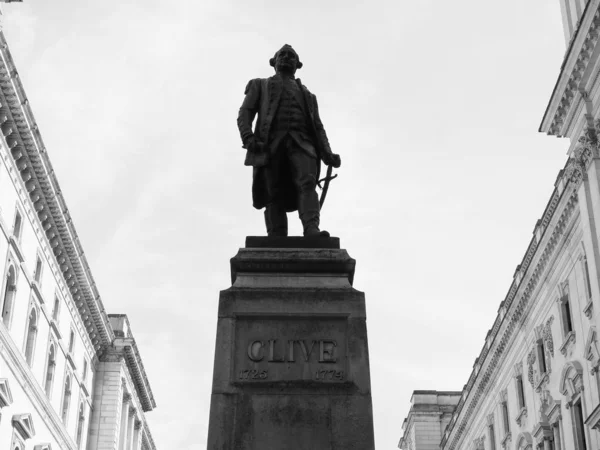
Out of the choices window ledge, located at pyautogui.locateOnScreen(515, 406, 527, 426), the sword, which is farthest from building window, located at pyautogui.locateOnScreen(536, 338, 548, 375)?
the sword

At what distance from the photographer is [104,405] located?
55.5m

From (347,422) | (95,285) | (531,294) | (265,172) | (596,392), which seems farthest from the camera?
(95,285)

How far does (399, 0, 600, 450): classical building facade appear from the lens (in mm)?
28594

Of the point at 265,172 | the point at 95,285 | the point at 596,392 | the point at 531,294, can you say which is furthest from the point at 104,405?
the point at 265,172

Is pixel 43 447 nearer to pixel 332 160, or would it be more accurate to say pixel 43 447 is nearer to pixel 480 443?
pixel 480 443

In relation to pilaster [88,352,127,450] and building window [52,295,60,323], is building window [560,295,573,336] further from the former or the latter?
pilaster [88,352,127,450]

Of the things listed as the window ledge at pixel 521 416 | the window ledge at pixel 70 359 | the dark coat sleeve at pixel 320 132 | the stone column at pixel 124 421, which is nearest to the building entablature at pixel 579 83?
the window ledge at pixel 521 416

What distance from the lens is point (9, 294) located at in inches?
1443

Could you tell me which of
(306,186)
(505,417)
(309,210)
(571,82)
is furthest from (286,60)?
(505,417)

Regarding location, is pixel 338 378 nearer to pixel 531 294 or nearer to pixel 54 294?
pixel 531 294

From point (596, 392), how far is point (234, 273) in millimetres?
21515

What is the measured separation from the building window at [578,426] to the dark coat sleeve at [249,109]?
23064 mm

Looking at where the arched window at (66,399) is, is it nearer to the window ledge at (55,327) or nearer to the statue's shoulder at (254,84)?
the window ledge at (55,327)

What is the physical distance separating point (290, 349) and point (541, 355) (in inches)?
1105
